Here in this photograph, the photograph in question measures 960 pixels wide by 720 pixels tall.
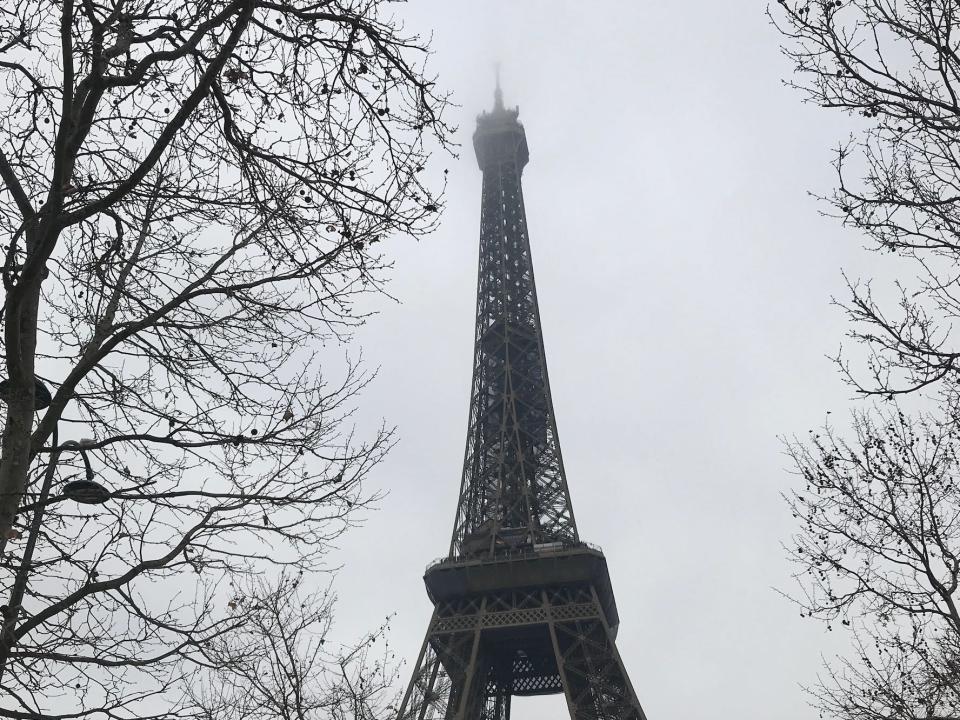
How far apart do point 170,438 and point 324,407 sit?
1390 mm

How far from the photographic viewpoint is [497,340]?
71375 millimetres

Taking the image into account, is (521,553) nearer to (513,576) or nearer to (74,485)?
(513,576)

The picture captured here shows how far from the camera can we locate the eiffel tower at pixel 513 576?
48031 millimetres

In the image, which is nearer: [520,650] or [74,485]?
[74,485]

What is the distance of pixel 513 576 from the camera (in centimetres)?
5112

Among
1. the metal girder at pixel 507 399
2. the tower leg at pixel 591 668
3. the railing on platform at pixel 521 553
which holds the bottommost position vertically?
the tower leg at pixel 591 668

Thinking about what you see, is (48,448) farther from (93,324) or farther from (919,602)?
(919,602)

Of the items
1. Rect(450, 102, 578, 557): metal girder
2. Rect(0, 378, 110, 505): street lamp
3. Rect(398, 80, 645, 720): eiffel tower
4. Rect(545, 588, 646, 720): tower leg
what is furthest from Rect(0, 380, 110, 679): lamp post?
Rect(450, 102, 578, 557): metal girder

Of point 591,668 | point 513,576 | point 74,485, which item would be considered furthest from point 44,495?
point 513,576

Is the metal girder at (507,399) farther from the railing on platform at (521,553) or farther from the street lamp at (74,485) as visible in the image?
the street lamp at (74,485)

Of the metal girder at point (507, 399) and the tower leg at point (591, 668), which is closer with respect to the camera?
the tower leg at point (591, 668)

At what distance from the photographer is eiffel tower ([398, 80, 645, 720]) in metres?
48.0

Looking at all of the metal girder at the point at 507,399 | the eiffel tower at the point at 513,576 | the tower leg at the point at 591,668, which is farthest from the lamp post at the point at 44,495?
the metal girder at the point at 507,399

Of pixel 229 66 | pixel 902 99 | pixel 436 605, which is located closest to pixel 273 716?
pixel 229 66
